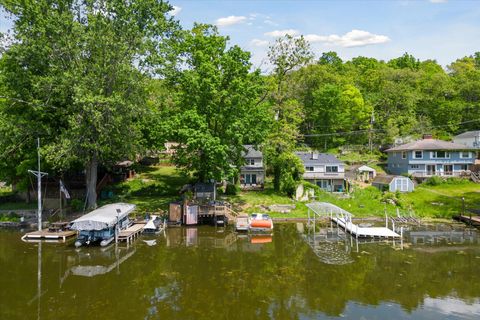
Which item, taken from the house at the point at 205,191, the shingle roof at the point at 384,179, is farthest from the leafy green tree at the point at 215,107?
the shingle roof at the point at 384,179

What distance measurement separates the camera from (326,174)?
5156 cm

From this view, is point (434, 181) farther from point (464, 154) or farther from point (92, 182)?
point (92, 182)

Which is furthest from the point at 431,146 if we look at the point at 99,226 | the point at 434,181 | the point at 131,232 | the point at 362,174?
the point at 99,226

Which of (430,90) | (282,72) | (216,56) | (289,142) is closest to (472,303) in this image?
(289,142)

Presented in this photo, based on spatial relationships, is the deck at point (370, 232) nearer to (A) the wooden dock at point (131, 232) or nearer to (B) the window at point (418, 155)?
(A) the wooden dock at point (131, 232)

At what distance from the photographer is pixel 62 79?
118ft

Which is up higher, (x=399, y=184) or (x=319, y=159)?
(x=319, y=159)

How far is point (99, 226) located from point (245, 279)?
1379 cm

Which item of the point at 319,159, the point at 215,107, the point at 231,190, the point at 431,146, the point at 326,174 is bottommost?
the point at 231,190

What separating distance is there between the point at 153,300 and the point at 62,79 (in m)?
24.9

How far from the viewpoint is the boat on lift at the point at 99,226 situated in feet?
100

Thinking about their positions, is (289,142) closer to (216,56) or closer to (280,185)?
(280,185)

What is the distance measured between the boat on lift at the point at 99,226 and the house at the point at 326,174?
87.0 feet

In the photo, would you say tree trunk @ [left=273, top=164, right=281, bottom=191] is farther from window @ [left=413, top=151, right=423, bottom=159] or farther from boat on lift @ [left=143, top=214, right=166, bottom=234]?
window @ [left=413, top=151, right=423, bottom=159]
